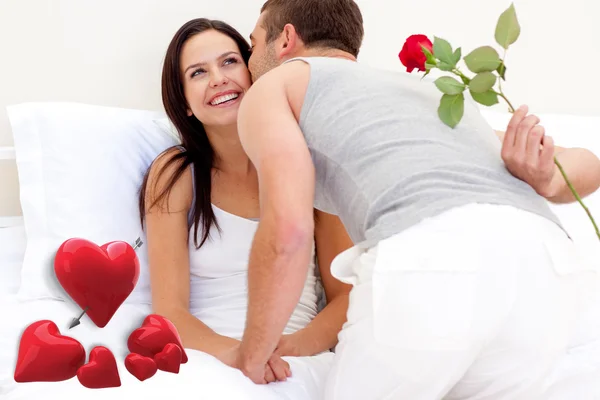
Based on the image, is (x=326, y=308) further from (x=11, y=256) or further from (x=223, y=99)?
(x=11, y=256)

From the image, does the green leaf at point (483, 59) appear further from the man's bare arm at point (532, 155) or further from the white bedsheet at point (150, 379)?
the white bedsheet at point (150, 379)

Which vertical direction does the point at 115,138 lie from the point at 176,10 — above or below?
below

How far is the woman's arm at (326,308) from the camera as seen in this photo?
138cm

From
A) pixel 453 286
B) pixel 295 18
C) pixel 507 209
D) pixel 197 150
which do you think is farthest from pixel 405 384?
pixel 197 150

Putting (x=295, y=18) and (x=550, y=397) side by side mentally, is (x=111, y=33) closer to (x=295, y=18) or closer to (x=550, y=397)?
(x=295, y=18)

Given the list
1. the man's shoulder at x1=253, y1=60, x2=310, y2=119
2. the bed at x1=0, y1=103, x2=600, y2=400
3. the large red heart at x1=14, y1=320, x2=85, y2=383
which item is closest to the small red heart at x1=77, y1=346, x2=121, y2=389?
the large red heart at x1=14, y1=320, x2=85, y2=383

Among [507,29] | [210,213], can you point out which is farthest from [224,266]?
[507,29]

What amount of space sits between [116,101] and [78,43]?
0.19 meters

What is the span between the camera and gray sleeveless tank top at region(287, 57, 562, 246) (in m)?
0.98

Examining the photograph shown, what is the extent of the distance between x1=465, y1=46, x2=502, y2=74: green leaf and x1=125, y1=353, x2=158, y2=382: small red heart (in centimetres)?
61

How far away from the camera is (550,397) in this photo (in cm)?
101

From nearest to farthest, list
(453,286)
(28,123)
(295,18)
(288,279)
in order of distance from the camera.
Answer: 1. (453,286)
2. (288,279)
3. (295,18)
4. (28,123)

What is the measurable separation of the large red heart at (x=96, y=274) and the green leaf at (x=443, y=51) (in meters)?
0.59

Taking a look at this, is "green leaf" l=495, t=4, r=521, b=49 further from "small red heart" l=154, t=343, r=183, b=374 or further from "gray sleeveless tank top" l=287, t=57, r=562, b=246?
"small red heart" l=154, t=343, r=183, b=374
